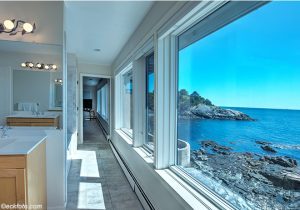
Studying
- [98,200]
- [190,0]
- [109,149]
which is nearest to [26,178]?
[98,200]

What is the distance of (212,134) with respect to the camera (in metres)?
1.63

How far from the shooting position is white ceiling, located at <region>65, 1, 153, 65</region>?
231 cm

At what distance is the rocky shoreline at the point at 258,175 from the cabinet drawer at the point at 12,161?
4.82 ft

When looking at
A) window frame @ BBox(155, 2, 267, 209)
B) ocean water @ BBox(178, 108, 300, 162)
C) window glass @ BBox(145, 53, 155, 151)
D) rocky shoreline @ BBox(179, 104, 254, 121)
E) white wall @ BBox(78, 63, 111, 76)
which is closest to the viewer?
ocean water @ BBox(178, 108, 300, 162)

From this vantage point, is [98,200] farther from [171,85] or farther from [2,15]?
[2,15]

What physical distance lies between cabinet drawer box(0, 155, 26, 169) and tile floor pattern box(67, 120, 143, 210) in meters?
1.11

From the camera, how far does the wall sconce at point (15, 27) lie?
86.9 inches

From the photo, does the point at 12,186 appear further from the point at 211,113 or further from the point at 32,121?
the point at 211,113

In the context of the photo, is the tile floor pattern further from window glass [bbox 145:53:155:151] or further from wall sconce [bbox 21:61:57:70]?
wall sconce [bbox 21:61:57:70]

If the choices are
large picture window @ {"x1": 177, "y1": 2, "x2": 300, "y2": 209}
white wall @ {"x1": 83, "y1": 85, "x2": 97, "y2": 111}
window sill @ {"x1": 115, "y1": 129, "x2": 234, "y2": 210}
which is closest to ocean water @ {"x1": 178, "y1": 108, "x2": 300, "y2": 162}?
large picture window @ {"x1": 177, "y1": 2, "x2": 300, "y2": 209}

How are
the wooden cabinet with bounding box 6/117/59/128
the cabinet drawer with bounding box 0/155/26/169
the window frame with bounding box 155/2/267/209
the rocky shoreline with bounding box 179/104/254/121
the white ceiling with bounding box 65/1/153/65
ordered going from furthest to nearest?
the wooden cabinet with bounding box 6/117/59/128 < the white ceiling with bounding box 65/1/153/65 < the window frame with bounding box 155/2/267/209 < the cabinet drawer with bounding box 0/155/26/169 < the rocky shoreline with bounding box 179/104/254/121

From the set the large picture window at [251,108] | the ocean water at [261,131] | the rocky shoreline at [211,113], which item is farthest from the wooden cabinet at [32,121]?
the ocean water at [261,131]

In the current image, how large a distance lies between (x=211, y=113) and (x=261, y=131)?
0.51 m

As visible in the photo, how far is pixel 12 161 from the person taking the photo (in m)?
1.64
